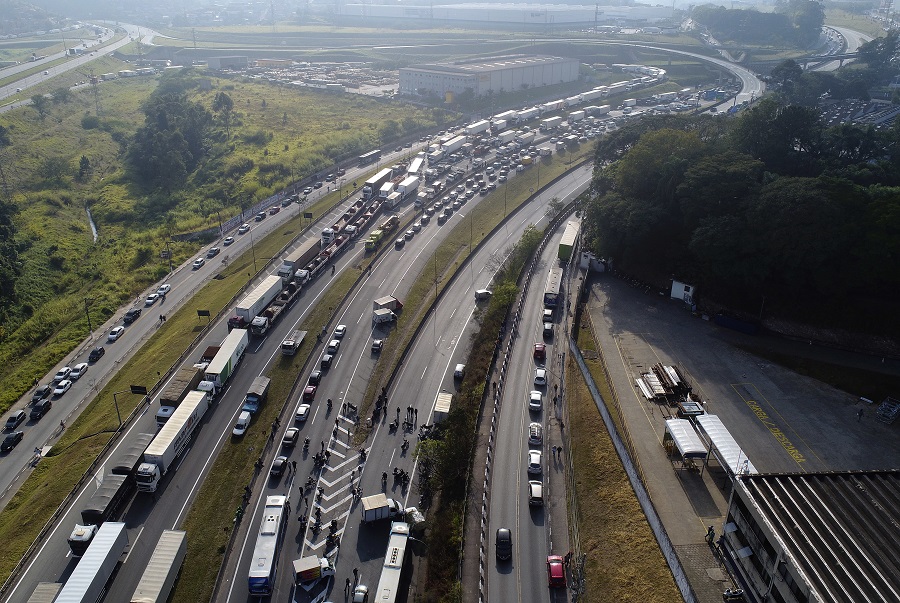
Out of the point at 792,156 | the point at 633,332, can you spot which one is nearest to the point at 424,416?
the point at 633,332

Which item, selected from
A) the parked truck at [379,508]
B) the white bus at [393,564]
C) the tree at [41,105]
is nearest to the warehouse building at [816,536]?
the white bus at [393,564]

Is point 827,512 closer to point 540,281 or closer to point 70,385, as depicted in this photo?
point 540,281

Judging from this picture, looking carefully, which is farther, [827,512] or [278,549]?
[278,549]

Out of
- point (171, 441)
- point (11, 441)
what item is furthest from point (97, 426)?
point (171, 441)

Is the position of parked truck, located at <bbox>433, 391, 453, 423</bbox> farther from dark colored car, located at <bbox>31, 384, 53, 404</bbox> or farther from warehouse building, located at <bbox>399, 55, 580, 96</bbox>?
warehouse building, located at <bbox>399, 55, 580, 96</bbox>

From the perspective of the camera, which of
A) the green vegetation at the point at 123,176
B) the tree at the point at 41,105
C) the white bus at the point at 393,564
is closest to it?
the white bus at the point at 393,564

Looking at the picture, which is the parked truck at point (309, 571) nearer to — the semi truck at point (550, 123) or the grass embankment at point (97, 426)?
the grass embankment at point (97, 426)
